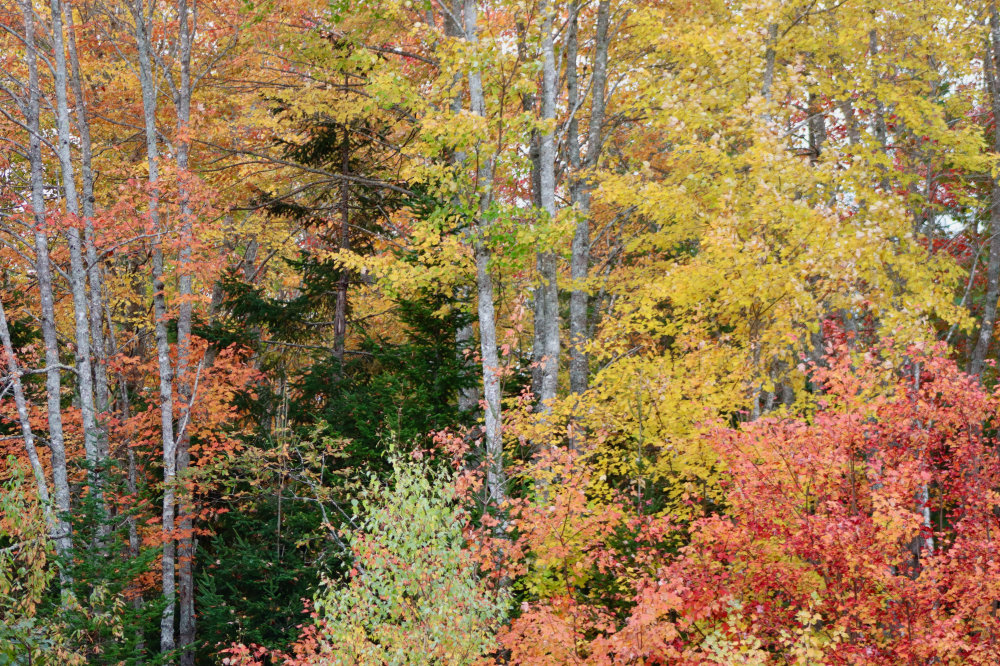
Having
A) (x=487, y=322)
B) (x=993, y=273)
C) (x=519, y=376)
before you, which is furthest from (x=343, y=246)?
(x=993, y=273)

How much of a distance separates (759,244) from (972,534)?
4.68 meters

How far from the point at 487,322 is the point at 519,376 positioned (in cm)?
298

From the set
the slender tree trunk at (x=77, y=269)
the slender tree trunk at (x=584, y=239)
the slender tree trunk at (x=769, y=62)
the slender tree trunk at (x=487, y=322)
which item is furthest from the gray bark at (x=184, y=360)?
the slender tree trunk at (x=769, y=62)

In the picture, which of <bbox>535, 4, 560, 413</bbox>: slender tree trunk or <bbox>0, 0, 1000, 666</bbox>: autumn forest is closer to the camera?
<bbox>0, 0, 1000, 666</bbox>: autumn forest

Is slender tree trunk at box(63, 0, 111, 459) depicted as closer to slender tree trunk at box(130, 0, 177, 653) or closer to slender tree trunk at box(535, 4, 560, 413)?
slender tree trunk at box(130, 0, 177, 653)

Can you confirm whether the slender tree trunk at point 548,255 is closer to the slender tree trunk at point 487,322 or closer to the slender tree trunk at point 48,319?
the slender tree trunk at point 487,322

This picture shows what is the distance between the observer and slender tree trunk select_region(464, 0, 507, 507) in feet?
36.6

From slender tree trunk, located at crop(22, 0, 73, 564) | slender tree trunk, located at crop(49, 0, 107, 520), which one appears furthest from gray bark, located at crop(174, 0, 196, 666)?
slender tree trunk, located at crop(22, 0, 73, 564)

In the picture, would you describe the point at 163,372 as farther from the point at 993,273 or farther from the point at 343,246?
the point at 993,273

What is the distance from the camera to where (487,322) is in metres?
12.3

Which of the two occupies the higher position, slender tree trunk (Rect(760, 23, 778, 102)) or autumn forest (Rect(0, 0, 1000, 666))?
slender tree trunk (Rect(760, 23, 778, 102))

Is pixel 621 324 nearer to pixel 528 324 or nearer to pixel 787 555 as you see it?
pixel 787 555

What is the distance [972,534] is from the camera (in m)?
9.95

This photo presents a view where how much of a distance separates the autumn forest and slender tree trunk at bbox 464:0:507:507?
0.06m
